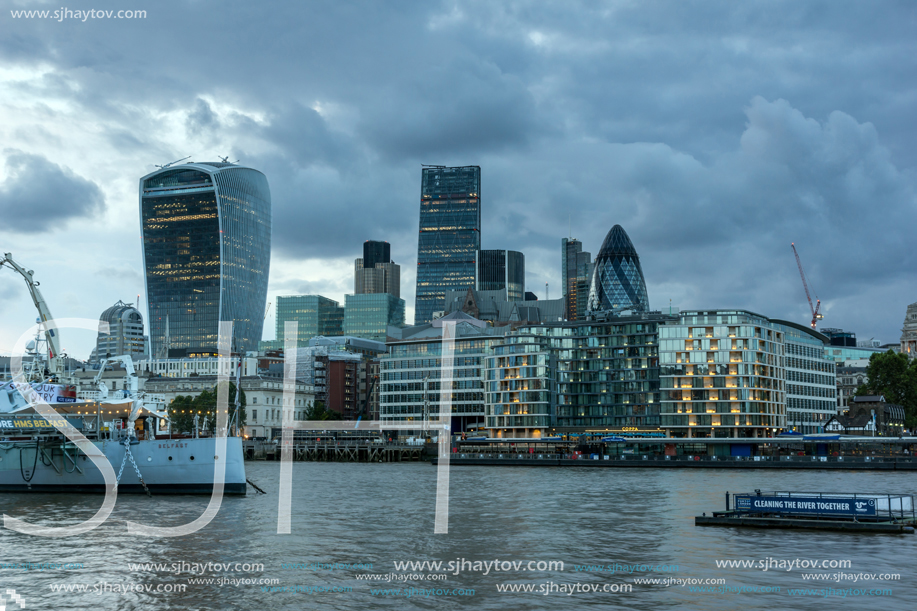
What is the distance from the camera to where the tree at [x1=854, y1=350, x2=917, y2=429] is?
155 m

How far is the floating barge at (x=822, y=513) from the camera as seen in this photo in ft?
143

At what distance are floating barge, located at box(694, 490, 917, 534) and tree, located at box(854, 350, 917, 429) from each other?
12076 cm

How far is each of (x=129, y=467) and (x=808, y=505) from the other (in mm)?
47144

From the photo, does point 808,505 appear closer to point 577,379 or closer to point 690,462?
point 690,462

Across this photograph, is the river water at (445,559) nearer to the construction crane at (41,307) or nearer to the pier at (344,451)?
the construction crane at (41,307)

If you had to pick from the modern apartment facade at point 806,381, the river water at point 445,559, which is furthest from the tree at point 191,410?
the river water at point 445,559

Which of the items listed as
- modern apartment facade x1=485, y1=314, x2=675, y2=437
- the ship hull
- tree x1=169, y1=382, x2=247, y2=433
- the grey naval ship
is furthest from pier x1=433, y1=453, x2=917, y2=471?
the ship hull

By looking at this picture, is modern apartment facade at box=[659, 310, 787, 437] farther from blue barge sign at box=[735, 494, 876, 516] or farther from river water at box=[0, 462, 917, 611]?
blue barge sign at box=[735, 494, 876, 516]

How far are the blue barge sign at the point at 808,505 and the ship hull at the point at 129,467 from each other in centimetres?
3629

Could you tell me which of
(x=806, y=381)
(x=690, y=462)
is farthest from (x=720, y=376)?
(x=690, y=462)

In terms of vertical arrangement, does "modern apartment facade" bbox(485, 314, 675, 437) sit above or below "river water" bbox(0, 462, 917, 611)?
above

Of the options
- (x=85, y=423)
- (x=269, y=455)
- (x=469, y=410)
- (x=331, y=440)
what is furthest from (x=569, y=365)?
(x=85, y=423)

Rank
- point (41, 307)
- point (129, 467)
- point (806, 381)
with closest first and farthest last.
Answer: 1. point (129, 467)
2. point (41, 307)
3. point (806, 381)

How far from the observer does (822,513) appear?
44.9m
